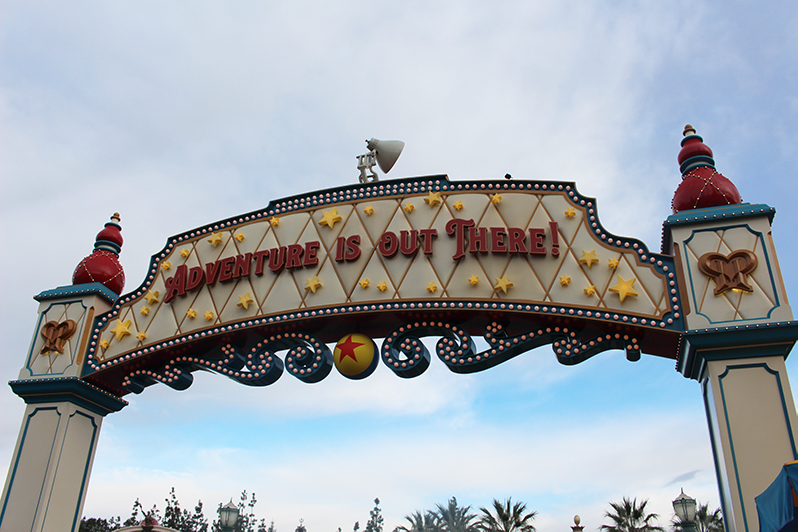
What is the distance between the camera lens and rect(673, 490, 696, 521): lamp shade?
10.6 metres

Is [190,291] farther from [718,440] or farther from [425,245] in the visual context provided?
[718,440]

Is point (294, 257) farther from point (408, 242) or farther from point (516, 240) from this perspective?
point (516, 240)

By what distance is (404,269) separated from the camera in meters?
7.99

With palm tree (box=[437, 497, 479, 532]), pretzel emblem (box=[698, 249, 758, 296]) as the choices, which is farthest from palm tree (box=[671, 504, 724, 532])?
pretzel emblem (box=[698, 249, 758, 296])

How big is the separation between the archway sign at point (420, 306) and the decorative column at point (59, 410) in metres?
0.02

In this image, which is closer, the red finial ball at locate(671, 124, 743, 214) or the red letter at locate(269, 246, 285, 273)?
the red finial ball at locate(671, 124, 743, 214)

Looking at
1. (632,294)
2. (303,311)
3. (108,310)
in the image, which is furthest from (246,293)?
(632,294)

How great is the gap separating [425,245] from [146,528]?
23.0ft

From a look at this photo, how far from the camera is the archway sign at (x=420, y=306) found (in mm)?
6352

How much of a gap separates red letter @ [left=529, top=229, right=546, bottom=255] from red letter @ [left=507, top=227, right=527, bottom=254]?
0.09 m

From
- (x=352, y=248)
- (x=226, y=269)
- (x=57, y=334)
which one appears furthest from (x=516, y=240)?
(x=57, y=334)

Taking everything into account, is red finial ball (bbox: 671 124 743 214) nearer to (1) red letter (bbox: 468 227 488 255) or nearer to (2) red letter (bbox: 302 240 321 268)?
(1) red letter (bbox: 468 227 488 255)

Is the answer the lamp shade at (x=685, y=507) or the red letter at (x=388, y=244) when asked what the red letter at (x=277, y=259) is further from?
the lamp shade at (x=685, y=507)

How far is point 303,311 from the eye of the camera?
8031mm
